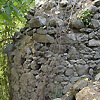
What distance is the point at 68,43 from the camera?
2.28 meters

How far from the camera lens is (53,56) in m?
2.26

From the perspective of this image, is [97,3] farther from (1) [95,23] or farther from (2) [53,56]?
(2) [53,56]

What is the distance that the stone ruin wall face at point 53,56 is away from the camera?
2.18 m

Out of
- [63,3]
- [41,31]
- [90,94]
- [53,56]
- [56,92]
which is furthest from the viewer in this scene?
[63,3]

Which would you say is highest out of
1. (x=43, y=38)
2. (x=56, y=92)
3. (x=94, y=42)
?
(x=43, y=38)

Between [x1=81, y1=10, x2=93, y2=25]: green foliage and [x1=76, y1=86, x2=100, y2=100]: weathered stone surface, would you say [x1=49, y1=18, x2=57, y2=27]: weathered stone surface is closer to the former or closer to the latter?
[x1=81, y1=10, x2=93, y2=25]: green foliage

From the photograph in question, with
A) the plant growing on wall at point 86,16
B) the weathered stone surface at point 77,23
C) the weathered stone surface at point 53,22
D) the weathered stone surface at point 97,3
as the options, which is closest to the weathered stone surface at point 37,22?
the weathered stone surface at point 53,22

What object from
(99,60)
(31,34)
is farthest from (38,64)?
(99,60)

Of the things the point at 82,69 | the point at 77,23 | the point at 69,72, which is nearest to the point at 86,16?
the point at 77,23

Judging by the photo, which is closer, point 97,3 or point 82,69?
point 82,69

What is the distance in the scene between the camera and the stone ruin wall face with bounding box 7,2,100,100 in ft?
7.14

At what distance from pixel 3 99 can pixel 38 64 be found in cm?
143

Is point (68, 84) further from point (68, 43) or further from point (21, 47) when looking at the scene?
point (21, 47)

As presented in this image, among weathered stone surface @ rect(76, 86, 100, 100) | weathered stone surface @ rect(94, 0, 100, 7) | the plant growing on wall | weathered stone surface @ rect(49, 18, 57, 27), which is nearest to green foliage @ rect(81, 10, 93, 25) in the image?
the plant growing on wall
